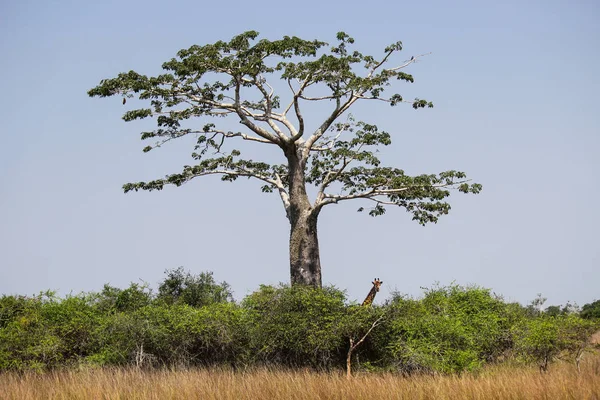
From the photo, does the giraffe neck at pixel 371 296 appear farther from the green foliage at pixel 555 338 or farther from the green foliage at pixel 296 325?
the green foliage at pixel 555 338

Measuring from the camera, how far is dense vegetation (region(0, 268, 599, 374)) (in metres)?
18.9

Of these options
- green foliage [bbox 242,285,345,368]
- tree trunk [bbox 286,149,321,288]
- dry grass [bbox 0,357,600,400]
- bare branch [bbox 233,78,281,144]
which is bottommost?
dry grass [bbox 0,357,600,400]

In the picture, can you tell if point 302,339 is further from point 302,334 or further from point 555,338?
point 555,338

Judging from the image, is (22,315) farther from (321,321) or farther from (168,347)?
(321,321)

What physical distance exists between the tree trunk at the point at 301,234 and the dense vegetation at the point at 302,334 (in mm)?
3044

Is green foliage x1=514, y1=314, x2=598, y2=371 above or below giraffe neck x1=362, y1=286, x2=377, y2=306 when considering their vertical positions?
below

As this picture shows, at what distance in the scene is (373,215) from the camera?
27.2m

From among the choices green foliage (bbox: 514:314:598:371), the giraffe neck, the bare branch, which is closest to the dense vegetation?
green foliage (bbox: 514:314:598:371)

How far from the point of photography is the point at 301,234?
79.9 feet

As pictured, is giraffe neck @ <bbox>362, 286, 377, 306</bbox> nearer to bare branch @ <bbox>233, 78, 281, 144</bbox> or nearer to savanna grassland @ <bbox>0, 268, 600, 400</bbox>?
savanna grassland @ <bbox>0, 268, 600, 400</bbox>

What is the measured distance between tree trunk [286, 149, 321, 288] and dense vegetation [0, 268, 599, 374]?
304cm

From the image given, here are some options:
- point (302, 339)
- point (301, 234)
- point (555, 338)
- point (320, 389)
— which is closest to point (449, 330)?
point (555, 338)

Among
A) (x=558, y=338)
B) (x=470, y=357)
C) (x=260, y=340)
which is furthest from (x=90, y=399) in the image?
(x=558, y=338)

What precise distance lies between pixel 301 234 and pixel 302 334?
565 centimetres
